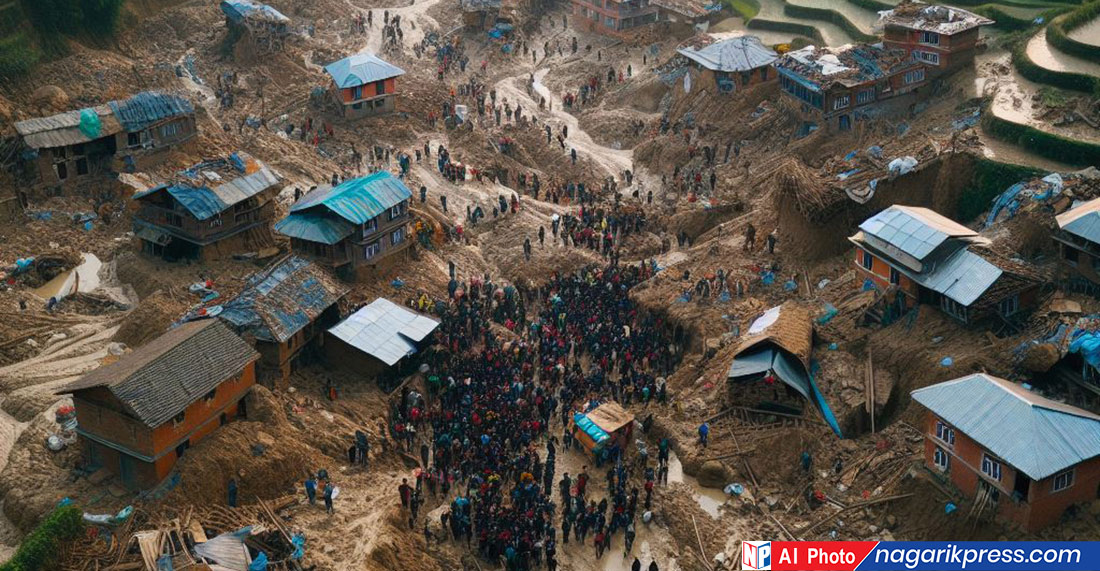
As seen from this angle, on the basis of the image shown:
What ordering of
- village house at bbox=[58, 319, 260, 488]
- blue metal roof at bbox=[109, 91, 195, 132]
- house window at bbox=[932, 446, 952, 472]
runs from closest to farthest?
1. village house at bbox=[58, 319, 260, 488]
2. house window at bbox=[932, 446, 952, 472]
3. blue metal roof at bbox=[109, 91, 195, 132]

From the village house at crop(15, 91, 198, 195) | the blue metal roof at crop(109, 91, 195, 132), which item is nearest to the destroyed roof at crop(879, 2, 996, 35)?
the blue metal roof at crop(109, 91, 195, 132)

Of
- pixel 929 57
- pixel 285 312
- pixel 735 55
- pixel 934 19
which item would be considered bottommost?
pixel 735 55

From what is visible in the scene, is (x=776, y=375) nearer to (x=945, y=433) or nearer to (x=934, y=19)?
(x=945, y=433)

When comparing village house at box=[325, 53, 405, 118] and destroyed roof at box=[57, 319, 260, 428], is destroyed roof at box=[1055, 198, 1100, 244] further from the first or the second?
village house at box=[325, 53, 405, 118]

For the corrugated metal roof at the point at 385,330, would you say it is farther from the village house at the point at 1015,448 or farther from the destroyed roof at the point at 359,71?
the destroyed roof at the point at 359,71

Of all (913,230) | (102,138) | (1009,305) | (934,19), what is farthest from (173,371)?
(934,19)

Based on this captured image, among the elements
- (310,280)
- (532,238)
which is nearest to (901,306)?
(532,238)

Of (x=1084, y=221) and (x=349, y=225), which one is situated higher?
(x=349, y=225)
